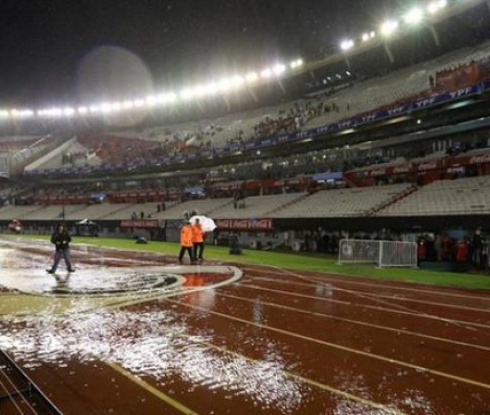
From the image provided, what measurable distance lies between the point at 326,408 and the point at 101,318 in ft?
16.9

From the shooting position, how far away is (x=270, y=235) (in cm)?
3036

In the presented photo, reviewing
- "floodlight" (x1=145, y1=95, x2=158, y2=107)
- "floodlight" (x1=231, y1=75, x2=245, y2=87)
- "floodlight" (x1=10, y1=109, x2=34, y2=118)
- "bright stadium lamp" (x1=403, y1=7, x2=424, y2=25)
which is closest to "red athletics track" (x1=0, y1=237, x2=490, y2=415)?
"bright stadium lamp" (x1=403, y1=7, x2=424, y2=25)

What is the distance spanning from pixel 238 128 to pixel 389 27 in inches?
749

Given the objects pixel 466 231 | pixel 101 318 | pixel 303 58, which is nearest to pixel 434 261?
pixel 466 231

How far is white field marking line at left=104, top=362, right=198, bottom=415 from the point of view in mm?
4352

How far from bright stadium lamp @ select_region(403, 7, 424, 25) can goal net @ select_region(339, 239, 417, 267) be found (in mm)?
21124

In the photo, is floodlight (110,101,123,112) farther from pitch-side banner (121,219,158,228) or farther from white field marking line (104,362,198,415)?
white field marking line (104,362,198,415)

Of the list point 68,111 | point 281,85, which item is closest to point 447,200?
point 281,85

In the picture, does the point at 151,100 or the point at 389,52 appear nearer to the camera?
the point at 389,52

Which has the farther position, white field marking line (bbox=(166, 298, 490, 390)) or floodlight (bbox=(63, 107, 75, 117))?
floodlight (bbox=(63, 107, 75, 117))

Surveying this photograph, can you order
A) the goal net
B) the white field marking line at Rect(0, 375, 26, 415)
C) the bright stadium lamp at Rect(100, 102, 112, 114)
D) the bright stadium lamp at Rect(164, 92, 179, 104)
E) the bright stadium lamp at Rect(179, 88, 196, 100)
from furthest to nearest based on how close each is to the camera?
the bright stadium lamp at Rect(100, 102, 112, 114)
the bright stadium lamp at Rect(164, 92, 179, 104)
the bright stadium lamp at Rect(179, 88, 196, 100)
the goal net
the white field marking line at Rect(0, 375, 26, 415)

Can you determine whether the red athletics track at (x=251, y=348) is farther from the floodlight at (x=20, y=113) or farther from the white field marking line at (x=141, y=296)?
the floodlight at (x=20, y=113)

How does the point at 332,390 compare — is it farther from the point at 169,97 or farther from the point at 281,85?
the point at 169,97

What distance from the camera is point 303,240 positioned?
28188 mm
